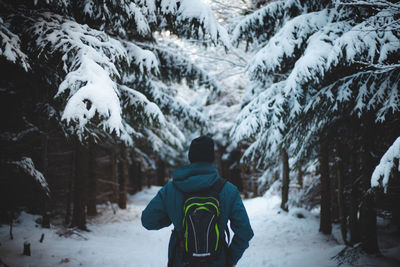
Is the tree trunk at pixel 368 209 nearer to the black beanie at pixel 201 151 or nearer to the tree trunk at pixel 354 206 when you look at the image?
the tree trunk at pixel 354 206

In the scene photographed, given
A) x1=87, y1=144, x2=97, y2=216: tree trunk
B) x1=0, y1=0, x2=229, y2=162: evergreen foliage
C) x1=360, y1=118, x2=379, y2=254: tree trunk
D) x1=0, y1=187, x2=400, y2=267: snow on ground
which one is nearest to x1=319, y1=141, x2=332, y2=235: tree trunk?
x1=0, y1=187, x2=400, y2=267: snow on ground

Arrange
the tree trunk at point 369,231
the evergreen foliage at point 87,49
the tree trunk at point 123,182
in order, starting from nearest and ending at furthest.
→ the evergreen foliage at point 87,49
the tree trunk at point 369,231
the tree trunk at point 123,182

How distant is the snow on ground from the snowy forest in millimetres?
48

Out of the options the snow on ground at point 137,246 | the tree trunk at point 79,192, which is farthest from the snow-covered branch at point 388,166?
the tree trunk at point 79,192

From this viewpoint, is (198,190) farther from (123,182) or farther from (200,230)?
(123,182)

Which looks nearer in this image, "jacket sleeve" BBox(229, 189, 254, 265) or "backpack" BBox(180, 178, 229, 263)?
"backpack" BBox(180, 178, 229, 263)

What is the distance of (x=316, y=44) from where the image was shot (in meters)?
4.31

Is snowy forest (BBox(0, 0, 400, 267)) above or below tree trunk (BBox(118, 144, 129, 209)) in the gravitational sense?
above

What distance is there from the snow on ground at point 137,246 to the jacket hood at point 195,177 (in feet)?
14.1

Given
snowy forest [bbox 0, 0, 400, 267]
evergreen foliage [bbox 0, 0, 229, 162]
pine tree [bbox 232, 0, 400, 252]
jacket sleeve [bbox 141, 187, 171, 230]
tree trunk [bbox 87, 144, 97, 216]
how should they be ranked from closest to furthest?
jacket sleeve [bbox 141, 187, 171, 230]
evergreen foliage [bbox 0, 0, 229, 162]
snowy forest [bbox 0, 0, 400, 267]
pine tree [bbox 232, 0, 400, 252]
tree trunk [bbox 87, 144, 97, 216]

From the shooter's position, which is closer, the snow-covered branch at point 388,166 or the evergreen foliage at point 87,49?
the snow-covered branch at point 388,166

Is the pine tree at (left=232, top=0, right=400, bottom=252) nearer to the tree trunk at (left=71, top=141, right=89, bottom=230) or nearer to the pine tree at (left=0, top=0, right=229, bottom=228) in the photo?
the pine tree at (left=0, top=0, right=229, bottom=228)

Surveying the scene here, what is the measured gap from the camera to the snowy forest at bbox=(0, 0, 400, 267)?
11.8 feet

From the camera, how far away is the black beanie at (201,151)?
2602mm
